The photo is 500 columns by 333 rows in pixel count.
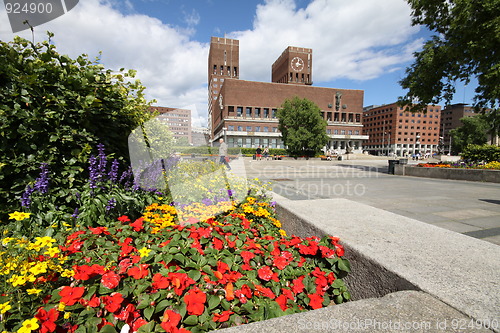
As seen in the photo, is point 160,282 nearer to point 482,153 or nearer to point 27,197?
point 27,197

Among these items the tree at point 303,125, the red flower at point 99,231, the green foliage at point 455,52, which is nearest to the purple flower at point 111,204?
the red flower at point 99,231

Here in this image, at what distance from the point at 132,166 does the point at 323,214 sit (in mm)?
2884

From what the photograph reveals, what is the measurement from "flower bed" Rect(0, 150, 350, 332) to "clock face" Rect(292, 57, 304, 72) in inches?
3526

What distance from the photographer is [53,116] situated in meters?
2.42

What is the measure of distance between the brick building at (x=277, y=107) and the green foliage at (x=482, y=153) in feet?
145

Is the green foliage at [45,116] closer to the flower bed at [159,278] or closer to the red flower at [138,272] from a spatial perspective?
the flower bed at [159,278]

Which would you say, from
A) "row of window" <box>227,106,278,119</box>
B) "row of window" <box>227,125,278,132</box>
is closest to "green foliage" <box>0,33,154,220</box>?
"row of window" <box>227,125,278,132</box>

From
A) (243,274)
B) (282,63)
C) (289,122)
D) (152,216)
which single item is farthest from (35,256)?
(282,63)

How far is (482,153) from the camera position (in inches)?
539

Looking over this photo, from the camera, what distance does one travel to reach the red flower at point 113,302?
1.26 meters

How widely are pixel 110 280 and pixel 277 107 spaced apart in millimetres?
65951

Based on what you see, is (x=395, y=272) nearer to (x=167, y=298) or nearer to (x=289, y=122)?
(x=167, y=298)

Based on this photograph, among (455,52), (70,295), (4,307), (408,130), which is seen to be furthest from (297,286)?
(408,130)

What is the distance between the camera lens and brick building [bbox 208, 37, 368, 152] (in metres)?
61.4
